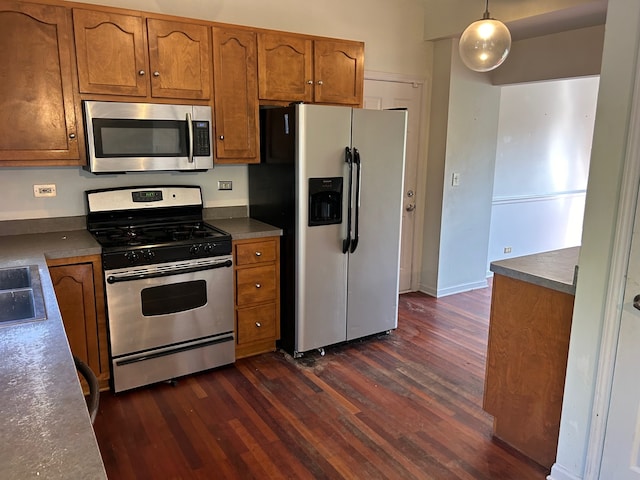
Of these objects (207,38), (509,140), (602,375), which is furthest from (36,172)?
(509,140)

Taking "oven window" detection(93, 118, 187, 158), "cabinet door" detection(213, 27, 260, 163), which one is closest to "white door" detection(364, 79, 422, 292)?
"cabinet door" detection(213, 27, 260, 163)

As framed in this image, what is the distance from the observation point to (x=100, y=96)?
275cm

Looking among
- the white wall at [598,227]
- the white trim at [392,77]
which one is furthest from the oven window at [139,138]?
the white wall at [598,227]

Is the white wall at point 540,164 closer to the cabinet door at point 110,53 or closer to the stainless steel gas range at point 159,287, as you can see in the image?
the stainless steel gas range at point 159,287

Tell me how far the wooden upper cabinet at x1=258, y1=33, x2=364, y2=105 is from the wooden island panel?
1.92m

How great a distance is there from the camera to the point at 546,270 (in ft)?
7.22

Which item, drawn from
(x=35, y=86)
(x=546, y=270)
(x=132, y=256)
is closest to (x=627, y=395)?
(x=546, y=270)

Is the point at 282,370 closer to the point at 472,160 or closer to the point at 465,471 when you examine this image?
the point at 465,471

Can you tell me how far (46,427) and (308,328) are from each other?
233 centimetres

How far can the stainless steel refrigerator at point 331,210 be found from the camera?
3.06 m

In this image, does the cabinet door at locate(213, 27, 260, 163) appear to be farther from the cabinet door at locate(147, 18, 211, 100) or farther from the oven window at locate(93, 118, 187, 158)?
the oven window at locate(93, 118, 187, 158)

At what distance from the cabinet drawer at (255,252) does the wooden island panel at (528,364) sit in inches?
58.7

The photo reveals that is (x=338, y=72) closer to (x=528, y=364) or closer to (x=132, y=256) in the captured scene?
(x=132, y=256)

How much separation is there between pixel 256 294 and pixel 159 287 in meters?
0.67
